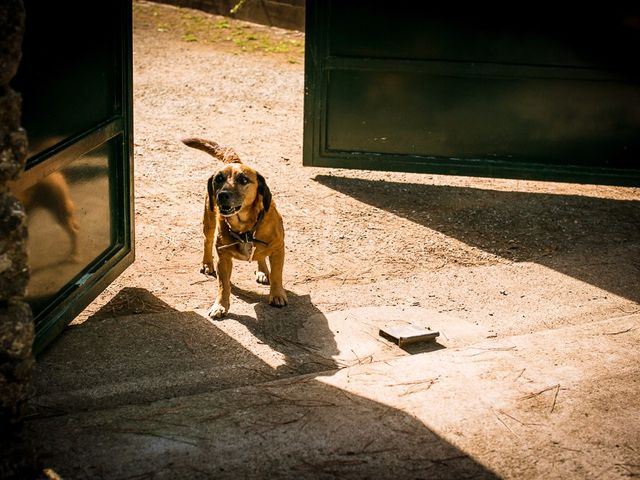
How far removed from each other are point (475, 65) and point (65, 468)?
561 cm

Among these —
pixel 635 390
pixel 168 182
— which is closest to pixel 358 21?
pixel 168 182

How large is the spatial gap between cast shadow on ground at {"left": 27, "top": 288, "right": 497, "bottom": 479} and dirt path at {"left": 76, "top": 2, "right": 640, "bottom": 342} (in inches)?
31.2

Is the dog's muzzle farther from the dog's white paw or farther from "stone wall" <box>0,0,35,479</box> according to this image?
"stone wall" <box>0,0,35,479</box>

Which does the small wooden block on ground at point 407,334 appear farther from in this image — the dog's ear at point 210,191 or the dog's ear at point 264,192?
the dog's ear at point 210,191

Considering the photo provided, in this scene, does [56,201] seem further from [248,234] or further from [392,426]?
[392,426]

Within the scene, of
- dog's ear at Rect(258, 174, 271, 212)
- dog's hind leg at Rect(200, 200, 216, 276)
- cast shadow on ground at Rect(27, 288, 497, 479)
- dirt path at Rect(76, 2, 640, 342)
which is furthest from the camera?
dog's hind leg at Rect(200, 200, 216, 276)

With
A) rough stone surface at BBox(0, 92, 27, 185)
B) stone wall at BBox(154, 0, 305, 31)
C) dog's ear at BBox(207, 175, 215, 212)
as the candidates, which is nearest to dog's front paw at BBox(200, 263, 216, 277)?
dog's ear at BBox(207, 175, 215, 212)

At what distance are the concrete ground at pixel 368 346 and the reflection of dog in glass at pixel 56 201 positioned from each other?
59cm

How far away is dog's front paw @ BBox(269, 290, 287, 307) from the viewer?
552 cm

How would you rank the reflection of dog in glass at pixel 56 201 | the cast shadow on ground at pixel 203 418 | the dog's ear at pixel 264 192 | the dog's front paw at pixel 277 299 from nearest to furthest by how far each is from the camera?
the cast shadow on ground at pixel 203 418 → the reflection of dog in glass at pixel 56 201 → the dog's ear at pixel 264 192 → the dog's front paw at pixel 277 299

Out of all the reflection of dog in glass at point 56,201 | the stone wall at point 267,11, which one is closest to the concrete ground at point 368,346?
the reflection of dog in glass at point 56,201

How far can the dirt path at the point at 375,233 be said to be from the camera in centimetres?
573

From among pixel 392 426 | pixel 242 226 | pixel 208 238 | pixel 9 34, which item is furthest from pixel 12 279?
pixel 208 238

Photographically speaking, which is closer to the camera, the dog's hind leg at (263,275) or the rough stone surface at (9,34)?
the rough stone surface at (9,34)
